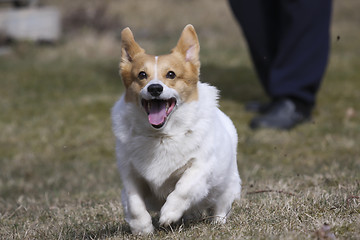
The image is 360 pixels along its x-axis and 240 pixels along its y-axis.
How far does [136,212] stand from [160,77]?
2.50ft

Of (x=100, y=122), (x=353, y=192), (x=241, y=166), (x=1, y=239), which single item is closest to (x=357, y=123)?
(x=241, y=166)

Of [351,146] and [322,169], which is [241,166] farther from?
[351,146]

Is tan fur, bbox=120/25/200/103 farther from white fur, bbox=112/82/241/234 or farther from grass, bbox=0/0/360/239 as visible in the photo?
grass, bbox=0/0/360/239

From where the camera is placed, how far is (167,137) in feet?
11.0

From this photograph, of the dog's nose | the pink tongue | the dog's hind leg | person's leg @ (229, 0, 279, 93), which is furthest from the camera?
person's leg @ (229, 0, 279, 93)

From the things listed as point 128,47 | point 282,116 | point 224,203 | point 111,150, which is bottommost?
point 111,150

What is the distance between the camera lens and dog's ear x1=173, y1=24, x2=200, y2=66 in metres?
3.45

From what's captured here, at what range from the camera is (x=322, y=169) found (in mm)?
5703

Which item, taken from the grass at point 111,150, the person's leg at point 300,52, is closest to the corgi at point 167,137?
the grass at point 111,150

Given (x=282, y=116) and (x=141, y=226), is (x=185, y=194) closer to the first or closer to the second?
(x=141, y=226)

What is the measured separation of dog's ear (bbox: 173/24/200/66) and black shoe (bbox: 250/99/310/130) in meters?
4.01

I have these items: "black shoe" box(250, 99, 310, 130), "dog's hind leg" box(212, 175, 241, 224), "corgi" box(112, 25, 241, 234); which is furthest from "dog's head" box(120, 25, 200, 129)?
"black shoe" box(250, 99, 310, 130)

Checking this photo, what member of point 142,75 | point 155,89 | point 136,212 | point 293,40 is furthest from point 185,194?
point 293,40

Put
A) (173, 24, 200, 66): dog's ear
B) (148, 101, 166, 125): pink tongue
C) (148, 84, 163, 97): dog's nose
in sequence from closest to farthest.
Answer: (148, 84, 163, 97): dog's nose < (148, 101, 166, 125): pink tongue < (173, 24, 200, 66): dog's ear
